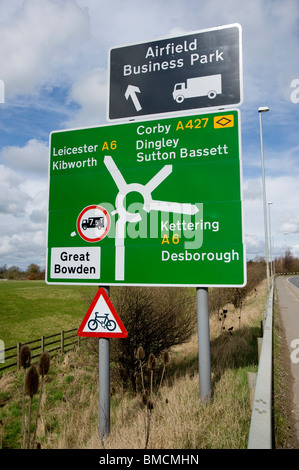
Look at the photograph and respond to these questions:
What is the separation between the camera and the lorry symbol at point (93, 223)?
4281mm

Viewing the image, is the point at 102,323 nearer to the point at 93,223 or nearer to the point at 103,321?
the point at 103,321

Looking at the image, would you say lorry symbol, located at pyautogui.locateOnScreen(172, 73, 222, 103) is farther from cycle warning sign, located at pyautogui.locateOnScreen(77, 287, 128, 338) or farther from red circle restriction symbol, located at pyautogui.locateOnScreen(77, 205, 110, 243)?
cycle warning sign, located at pyautogui.locateOnScreen(77, 287, 128, 338)

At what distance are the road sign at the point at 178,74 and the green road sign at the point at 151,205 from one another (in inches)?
13.3

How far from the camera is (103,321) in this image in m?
4.05

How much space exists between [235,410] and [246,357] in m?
3.33

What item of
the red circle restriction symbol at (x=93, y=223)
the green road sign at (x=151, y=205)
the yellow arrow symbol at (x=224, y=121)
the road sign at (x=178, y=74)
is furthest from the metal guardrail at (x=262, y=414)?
the road sign at (x=178, y=74)

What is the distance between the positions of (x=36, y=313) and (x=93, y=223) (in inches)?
1445

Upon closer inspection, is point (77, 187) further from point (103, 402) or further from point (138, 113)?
point (103, 402)

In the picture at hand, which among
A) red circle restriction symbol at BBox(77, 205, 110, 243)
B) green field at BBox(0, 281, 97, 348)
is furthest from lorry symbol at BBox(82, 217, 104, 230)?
green field at BBox(0, 281, 97, 348)

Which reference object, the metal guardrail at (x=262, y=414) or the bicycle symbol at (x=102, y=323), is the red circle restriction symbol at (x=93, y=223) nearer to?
the bicycle symbol at (x=102, y=323)

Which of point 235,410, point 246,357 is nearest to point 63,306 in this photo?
point 246,357

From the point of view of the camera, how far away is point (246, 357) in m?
6.84

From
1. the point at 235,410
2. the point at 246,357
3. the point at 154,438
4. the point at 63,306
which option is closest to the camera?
the point at 154,438
